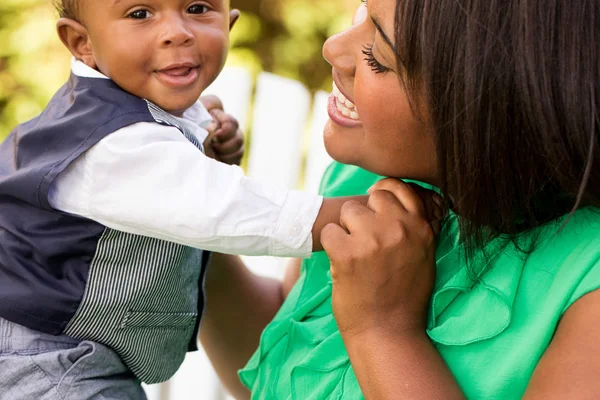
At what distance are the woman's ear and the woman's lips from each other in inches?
23.7

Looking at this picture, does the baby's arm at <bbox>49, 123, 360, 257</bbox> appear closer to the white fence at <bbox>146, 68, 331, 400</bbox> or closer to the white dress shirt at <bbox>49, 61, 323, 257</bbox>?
the white dress shirt at <bbox>49, 61, 323, 257</bbox>

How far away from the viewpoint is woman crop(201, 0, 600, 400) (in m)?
1.40

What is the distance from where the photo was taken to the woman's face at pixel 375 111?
1.63 meters

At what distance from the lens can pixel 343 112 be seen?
1.84 metres

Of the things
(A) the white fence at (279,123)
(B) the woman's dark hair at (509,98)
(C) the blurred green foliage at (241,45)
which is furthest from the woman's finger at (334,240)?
(C) the blurred green foliage at (241,45)

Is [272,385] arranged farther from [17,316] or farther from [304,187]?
[304,187]

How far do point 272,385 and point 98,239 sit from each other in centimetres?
52

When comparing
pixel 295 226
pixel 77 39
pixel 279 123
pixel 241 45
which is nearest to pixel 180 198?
pixel 295 226

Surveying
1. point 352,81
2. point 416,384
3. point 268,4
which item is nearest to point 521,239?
point 416,384

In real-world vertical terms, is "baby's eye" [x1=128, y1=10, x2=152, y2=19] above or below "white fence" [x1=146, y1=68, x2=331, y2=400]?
above

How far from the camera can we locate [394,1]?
160 centimetres

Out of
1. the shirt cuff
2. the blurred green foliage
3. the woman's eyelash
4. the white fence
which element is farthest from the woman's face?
the blurred green foliage

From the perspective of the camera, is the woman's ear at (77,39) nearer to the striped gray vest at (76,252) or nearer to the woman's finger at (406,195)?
the striped gray vest at (76,252)

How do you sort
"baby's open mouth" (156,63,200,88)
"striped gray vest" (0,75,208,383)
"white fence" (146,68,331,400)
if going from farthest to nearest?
"white fence" (146,68,331,400), "baby's open mouth" (156,63,200,88), "striped gray vest" (0,75,208,383)
